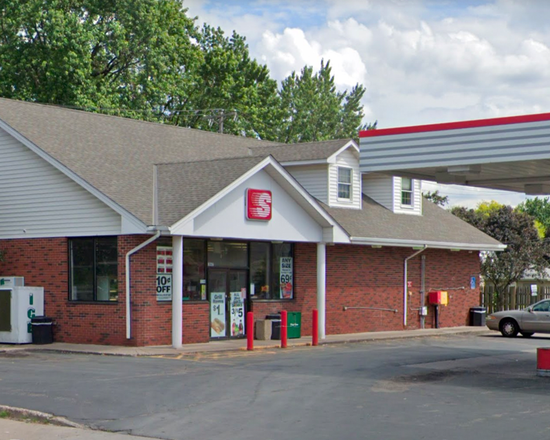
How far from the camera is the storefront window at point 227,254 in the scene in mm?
26922

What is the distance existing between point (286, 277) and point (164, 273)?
573 cm

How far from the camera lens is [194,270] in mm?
26266


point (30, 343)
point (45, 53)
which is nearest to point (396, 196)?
point (30, 343)

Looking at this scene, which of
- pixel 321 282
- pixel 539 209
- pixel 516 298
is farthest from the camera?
pixel 539 209

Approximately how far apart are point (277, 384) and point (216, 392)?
59.7 inches

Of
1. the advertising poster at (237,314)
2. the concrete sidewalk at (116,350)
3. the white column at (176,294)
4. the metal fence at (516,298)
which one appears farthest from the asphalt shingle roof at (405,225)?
the white column at (176,294)

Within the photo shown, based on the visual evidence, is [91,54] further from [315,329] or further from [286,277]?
[315,329]

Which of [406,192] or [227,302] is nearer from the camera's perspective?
[227,302]

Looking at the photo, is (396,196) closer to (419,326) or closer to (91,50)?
(419,326)

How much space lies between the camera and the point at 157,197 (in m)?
24.8

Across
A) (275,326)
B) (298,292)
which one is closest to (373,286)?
(298,292)

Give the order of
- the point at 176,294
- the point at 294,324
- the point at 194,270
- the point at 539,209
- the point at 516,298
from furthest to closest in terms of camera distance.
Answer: the point at 539,209
the point at 516,298
the point at 294,324
the point at 194,270
the point at 176,294

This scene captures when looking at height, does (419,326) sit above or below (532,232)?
below

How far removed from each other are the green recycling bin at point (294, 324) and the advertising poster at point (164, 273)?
452 cm
